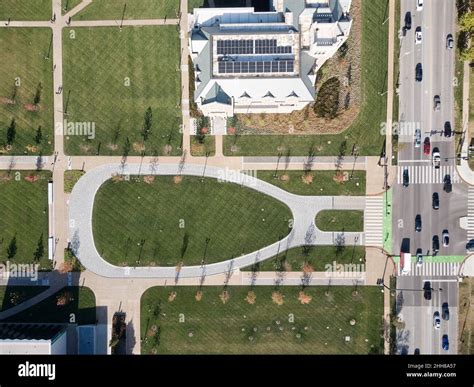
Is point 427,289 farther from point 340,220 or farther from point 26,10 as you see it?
point 26,10

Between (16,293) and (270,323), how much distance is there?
21204 millimetres

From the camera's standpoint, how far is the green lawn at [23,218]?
32.3 metres

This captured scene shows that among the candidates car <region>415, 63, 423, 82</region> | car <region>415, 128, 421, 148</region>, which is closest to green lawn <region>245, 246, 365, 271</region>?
car <region>415, 128, 421, 148</region>

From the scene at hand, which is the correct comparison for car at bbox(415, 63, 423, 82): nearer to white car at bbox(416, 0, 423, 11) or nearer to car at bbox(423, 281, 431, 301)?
white car at bbox(416, 0, 423, 11)

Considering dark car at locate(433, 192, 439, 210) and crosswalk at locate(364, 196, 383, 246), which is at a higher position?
dark car at locate(433, 192, 439, 210)

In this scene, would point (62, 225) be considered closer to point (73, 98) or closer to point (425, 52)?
point (73, 98)

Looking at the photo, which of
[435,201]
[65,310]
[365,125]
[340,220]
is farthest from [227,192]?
[435,201]

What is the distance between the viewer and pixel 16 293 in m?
32.3

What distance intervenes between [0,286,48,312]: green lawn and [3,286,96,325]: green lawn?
0.93 m

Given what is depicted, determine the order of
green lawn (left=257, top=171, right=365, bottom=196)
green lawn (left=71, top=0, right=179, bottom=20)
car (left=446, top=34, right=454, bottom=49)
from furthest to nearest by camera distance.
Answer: green lawn (left=257, top=171, right=365, bottom=196) < green lawn (left=71, top=0, right=179, bottom=20) < car (left=446, top=34, right=454, bottom=49)

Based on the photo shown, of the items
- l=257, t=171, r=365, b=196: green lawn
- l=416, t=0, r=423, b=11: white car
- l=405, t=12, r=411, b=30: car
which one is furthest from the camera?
l=257, t=171, r=365, b=196: green lawn

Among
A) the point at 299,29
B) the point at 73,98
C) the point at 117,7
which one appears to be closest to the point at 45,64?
the point at 73,98

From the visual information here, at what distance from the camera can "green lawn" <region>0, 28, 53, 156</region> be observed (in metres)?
32.1

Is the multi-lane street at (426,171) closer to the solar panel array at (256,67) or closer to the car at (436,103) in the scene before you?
the car at (436,103)
